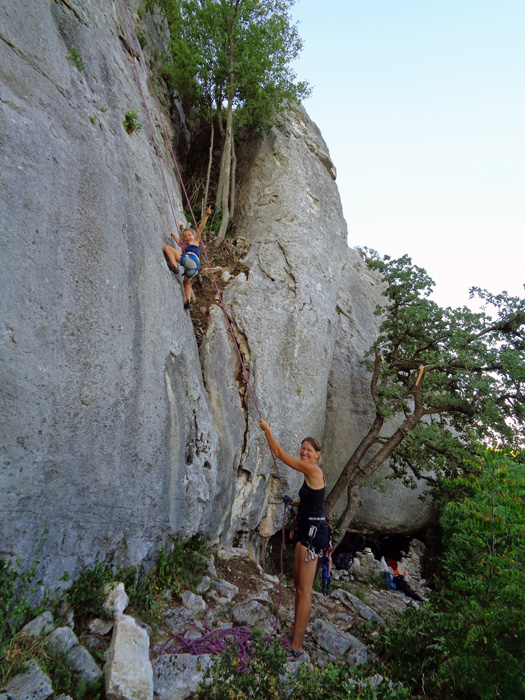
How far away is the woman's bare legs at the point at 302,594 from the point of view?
4.66m

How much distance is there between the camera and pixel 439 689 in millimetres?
3773

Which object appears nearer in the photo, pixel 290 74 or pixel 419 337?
pixel 419 337

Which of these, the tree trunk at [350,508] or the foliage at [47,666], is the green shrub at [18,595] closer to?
the foliage at [47,666]

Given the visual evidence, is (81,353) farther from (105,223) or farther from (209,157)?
(209,157)

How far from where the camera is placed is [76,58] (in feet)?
19.1

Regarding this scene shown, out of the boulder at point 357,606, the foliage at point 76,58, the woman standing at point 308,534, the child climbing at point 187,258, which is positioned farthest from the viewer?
the child climbing at point 187,258

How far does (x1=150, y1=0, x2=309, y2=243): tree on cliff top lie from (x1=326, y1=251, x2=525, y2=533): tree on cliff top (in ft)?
18.5

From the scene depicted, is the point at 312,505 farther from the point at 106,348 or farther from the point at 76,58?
the point at 76,58

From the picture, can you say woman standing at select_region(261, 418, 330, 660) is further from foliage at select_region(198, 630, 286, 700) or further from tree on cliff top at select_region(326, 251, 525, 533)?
tree on cliff top at select_region(326, 251, 525, 533)

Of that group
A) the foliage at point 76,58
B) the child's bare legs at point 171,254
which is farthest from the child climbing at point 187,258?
the foliage at point 76,58

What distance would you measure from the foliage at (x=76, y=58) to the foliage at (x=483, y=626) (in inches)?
289

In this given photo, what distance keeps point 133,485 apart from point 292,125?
12.6 m

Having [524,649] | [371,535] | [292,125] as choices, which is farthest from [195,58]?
[371,535]

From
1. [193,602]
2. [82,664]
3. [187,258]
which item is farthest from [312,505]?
[187,258]
